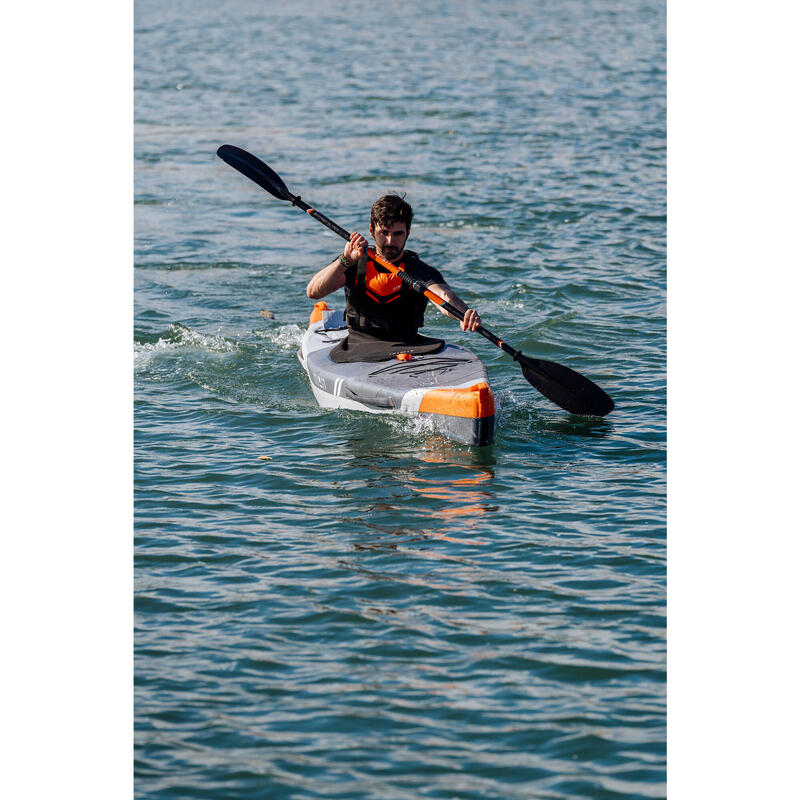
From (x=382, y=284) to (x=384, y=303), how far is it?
160 millimetres

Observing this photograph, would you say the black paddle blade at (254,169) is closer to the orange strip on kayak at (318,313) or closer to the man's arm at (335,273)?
the orange strip on kayak at (318,313)

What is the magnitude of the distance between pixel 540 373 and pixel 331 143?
10.3 meters

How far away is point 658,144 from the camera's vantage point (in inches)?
679

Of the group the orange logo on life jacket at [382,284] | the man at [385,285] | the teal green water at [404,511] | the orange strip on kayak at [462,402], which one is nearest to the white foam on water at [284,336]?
the teal green water at [404,511]

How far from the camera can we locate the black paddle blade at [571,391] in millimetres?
8016

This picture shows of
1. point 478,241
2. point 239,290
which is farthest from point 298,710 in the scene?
point 478,241

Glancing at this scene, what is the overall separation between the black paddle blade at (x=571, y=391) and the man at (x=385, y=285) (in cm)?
65

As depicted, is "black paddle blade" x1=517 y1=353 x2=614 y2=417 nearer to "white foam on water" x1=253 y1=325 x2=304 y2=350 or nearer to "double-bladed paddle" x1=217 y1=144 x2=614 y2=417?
"double-bladed paddle" x1=217 y1=144 x2=614 y2=417

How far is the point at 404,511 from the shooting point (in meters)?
6.66

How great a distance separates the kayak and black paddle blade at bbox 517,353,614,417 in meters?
0.43

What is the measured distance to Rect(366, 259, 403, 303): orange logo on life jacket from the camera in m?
8.02

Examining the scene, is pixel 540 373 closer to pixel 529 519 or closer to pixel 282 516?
pixel 529 519

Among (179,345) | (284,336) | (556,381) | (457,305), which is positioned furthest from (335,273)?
(179,345)

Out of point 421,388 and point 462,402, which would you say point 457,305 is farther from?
point 462,402
